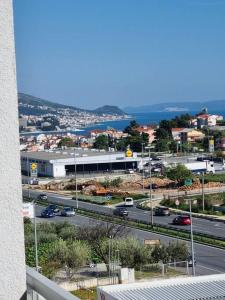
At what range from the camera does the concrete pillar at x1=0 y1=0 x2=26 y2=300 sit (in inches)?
70.2

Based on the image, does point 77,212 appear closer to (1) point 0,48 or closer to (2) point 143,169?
(2) point 143,169

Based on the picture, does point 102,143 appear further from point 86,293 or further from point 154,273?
point 86,293

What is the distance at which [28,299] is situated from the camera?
200 centimetres

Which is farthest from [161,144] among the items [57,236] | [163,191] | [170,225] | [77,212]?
[57,236]

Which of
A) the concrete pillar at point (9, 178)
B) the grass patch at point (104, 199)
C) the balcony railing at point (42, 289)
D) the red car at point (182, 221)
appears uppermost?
the concrete pillar at point (9, 178)

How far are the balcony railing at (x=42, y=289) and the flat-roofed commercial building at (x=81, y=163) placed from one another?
188ft

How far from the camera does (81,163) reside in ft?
201

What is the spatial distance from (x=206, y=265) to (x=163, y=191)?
85.9 feet

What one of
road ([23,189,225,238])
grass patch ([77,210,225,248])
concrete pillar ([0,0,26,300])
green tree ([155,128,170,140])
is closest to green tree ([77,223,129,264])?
grass patch ([77,210,225,248])

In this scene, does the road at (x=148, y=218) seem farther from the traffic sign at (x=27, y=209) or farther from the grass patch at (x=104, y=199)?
the traffic sign at (x=27, y=209)

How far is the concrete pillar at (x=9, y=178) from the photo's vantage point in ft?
5.85

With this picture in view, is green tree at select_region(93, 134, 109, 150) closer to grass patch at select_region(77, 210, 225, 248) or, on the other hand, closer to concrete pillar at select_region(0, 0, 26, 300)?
grass patch at select_region(77, 210, 225, 248)

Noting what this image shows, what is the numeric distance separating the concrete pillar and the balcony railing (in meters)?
0.08

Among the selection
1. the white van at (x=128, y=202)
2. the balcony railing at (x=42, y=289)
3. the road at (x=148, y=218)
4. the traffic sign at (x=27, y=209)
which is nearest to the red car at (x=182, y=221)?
the road at (x=148, y=218)
